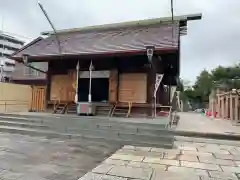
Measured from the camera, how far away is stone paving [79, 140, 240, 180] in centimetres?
390

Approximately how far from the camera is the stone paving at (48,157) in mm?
3889

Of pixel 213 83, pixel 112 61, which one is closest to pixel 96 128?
pixel 112 61

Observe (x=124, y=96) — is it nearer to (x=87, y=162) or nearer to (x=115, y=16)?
(x=87, y=162)

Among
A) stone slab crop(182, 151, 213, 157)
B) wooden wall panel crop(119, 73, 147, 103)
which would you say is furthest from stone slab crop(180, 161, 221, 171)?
wooden wall panel crop(119, 73, 147, 103)

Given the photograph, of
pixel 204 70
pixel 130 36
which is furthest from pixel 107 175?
pixel 204 70

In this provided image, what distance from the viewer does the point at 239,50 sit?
118 ft

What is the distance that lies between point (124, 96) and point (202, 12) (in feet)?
22.1

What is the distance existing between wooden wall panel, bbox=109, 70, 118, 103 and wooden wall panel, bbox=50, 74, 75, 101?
193 centimetres

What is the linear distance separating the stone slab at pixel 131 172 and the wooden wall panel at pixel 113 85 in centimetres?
617

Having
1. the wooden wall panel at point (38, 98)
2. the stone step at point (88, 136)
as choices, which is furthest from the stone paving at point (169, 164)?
the wooden wall panel at point (38, 98)

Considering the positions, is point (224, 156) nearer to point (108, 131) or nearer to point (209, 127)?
point (108, 131)

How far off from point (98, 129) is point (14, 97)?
9142mm

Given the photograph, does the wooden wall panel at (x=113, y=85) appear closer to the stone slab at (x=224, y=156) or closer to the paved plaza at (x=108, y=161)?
the paved plaza at (x=108, y=161)

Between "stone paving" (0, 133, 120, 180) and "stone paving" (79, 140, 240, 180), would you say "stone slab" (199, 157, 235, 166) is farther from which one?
"stone paving" (0, 133, 120, 180)
